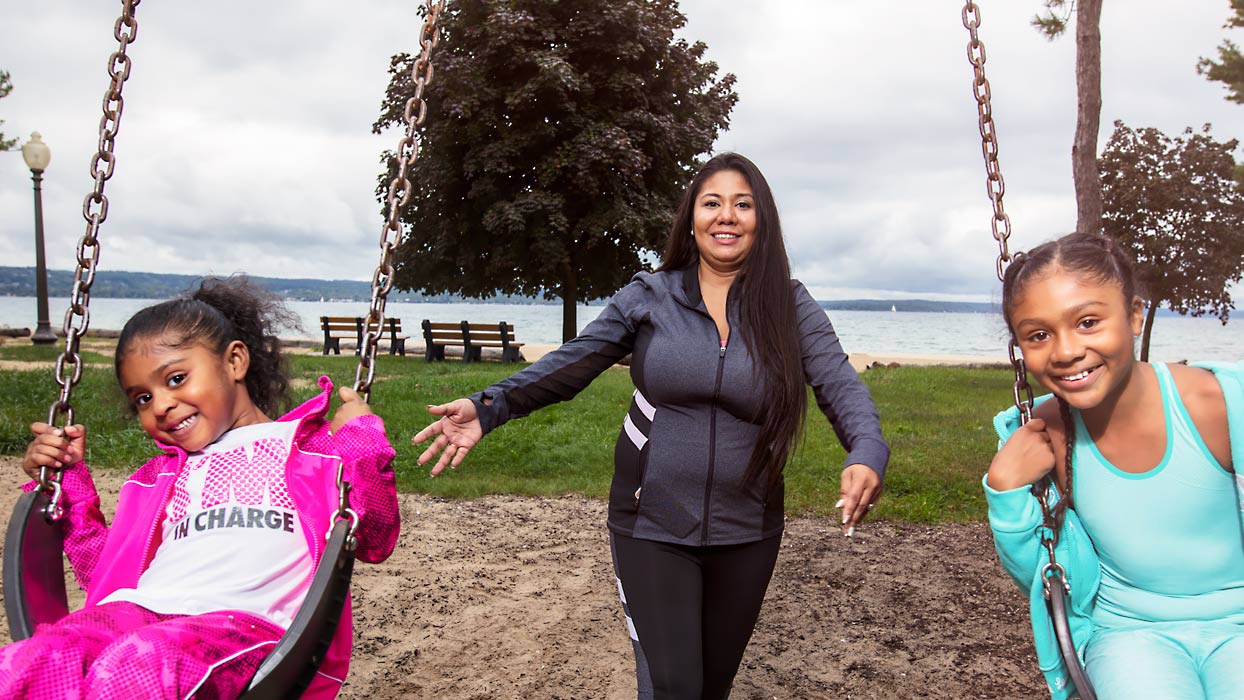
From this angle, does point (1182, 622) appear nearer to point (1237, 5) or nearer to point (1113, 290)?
Result: point (1113, 290)

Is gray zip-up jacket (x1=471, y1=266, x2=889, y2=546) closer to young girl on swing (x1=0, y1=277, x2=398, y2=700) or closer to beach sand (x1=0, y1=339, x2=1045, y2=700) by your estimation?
young girl on swing (x1=0, y1=277, x2=398, y2=700)

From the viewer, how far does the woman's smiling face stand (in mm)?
2621

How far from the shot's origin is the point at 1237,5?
1485cm

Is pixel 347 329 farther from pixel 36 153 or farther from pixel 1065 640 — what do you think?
pixel 1065 640

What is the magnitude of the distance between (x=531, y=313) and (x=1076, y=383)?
93.1 meters

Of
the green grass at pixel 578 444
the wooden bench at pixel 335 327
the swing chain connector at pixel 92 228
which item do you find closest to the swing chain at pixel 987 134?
the swing chain connector at pixel 92 228

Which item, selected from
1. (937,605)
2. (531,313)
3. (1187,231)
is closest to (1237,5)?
(1187,231)

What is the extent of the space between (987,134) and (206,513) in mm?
2078

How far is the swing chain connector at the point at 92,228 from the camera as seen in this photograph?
93.7 inches

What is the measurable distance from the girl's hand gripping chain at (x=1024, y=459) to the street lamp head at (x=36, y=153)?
18.7 metres

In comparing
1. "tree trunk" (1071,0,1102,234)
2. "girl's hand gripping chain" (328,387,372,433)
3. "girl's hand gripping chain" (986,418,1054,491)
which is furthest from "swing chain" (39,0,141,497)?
"tree trunk" (1071,0,1102,234)

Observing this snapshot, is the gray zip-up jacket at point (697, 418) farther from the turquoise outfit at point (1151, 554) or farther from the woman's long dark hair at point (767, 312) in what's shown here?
the turquoise outfit at point (1151, 554)

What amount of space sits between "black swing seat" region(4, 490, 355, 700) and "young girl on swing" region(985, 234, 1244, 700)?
1356 mm

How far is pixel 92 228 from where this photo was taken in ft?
8.30
